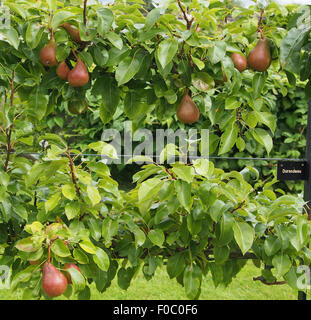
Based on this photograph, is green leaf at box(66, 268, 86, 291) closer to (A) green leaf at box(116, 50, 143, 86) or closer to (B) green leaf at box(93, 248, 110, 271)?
(B) green leaf at box(93, 248, 110, 271)

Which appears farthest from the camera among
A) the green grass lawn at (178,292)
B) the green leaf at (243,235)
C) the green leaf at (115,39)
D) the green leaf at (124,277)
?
the green grass lawn at (178,292)

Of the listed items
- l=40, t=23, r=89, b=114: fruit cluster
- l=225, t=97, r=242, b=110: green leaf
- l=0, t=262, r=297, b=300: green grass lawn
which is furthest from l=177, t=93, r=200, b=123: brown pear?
l=0, t=262, r=297, b=300: green grass lawn

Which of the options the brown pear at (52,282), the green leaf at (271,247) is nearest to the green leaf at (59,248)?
the brown pear at (52,282)

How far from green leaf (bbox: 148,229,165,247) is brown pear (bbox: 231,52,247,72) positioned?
23.2 inches

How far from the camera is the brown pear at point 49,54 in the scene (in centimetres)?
119

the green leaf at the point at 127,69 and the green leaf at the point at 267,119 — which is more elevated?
the green leaf at the point at 127,69

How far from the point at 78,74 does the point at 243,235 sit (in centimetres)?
71

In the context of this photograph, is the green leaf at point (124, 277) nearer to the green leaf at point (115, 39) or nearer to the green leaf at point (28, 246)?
the green leaf at point (28, 246)

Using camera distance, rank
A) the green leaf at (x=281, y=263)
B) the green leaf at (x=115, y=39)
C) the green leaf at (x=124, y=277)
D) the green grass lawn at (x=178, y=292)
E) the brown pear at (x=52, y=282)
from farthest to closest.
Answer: the green grass lawn at (x=178, y=292) < the green leaf at (x=124, y=277) < the green leaf at (x=281, y=263) < the green leaf at (x=115, y=39) < the brown pear at (x=52, y=282)

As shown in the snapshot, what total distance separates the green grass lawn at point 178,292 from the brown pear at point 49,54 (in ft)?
5.96

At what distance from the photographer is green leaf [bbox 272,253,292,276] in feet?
4.61

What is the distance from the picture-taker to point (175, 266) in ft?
4.75

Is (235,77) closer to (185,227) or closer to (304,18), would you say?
(304,18)
